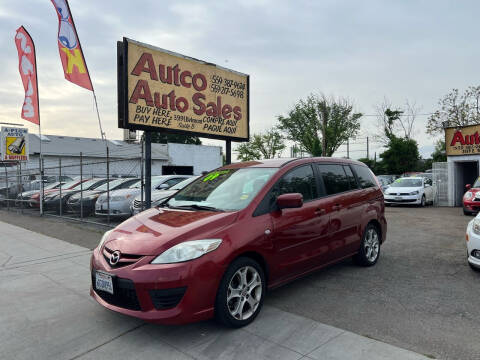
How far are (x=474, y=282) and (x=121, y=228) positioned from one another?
4.38 m

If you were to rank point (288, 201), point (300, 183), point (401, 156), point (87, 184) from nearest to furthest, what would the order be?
point (288, 201) → point (300, 183) → point (87, 184) → point (401, 156)

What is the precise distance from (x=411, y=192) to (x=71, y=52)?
14171 millimetres

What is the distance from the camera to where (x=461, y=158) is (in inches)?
627

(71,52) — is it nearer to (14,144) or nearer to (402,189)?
(14,144)

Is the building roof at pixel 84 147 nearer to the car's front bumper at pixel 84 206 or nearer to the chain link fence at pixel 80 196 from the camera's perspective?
the chain link fence at pixel 80 196

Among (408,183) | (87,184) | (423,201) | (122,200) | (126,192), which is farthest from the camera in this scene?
(408,183)

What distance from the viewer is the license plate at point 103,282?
330cm

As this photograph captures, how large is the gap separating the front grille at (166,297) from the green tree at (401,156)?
101 ft

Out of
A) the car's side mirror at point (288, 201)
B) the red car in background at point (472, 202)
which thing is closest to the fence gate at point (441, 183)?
the red car in background at point (472, 202)

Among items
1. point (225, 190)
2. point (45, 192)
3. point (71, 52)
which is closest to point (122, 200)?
point (71, 52)

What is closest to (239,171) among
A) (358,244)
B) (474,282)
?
(358,244)

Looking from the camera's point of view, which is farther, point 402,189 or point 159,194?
point 402,189

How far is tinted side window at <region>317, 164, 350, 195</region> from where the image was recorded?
16.0ft

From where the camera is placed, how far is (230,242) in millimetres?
3365
